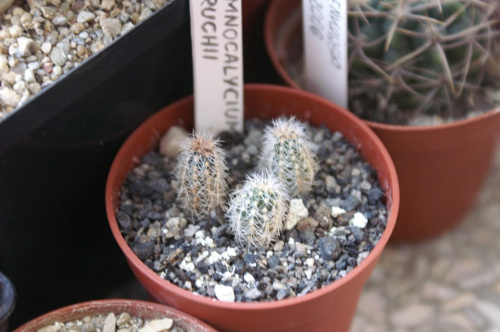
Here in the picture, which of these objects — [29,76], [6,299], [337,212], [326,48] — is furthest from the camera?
[326,48]

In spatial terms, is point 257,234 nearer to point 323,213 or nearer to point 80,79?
point 323,213

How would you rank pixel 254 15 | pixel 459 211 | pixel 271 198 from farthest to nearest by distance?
1. pixel 459 211
2. pixel 254 15
3. pixel 271 198

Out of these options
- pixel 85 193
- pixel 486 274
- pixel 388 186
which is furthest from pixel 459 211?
pixel 85 193

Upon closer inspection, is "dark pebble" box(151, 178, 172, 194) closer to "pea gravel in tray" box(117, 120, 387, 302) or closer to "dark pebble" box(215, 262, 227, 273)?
"pea gravel in tray" box(117, 120, 387, 302)

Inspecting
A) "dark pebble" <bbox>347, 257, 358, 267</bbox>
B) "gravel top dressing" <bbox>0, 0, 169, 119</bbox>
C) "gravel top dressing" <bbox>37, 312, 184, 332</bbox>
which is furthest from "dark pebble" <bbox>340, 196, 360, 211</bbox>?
"gravel top dressing" <bbox>0, 0, 169, 119</bbox>

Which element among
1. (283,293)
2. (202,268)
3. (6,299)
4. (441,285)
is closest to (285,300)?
(283,293)

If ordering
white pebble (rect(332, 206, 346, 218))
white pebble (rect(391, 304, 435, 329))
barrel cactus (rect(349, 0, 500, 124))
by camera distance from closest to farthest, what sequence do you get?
white pebble (rect(332, 206, 346, 218)), barrel cactus (rect(349, 0, 500, 124)), white pebble (rect(391, 304, 435, 329))

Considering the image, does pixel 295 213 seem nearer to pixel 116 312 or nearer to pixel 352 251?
pixel 352 251
